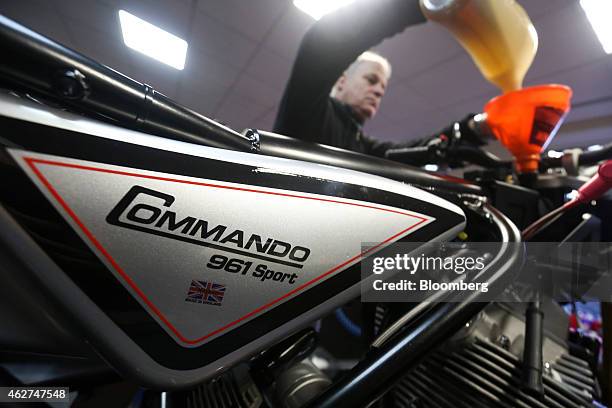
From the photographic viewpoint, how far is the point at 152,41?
271 centimetres

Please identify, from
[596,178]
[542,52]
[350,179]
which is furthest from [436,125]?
[350,179]

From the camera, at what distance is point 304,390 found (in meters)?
0.41

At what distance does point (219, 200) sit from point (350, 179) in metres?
0.16

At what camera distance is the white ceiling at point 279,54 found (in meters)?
2.24

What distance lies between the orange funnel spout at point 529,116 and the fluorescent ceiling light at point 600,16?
88.4 inches

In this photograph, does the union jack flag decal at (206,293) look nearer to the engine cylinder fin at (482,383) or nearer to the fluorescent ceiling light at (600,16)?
the engine cylinder fin at (482,383)

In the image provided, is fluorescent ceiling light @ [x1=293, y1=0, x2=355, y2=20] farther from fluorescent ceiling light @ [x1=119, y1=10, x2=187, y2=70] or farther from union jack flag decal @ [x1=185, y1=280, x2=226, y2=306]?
union jack flag decal @ [x1=185, y1=280, x2=226, y2=306]

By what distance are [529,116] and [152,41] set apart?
3.30 m

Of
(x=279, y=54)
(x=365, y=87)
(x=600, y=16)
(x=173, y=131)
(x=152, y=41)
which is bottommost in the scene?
(x=173, y=131)

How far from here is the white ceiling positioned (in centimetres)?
224

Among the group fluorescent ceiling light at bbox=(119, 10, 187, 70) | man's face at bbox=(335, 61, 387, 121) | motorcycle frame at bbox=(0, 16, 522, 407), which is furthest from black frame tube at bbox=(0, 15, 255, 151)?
fluorescent ceiling light at bbox=(119, 10, 187, 70)

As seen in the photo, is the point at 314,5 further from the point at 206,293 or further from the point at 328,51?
the point at 206,293

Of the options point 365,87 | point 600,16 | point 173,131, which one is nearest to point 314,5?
point 365,87

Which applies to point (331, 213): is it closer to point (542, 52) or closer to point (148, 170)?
point (148, 170)
